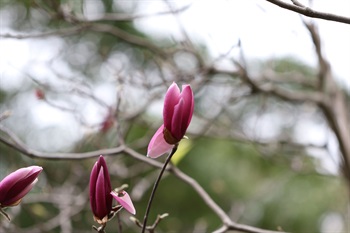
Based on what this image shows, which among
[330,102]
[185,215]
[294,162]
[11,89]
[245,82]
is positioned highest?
[245,82]

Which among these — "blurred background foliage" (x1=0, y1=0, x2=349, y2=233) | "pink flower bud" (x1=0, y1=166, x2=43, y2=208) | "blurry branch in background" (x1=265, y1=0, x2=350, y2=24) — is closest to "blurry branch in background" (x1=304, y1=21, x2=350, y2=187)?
"blurred background foliage" (x1=0, y1=0, x2=349, y2=233)

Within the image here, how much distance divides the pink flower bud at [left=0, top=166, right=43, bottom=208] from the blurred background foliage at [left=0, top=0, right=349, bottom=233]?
46 cm

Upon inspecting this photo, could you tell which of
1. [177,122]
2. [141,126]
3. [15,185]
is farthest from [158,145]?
[141,126]

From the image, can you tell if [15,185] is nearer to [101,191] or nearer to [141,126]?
[101,191]

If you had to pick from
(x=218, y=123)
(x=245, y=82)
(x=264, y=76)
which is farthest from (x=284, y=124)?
(x=245, y=82)

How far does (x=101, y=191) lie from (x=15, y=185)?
0.12 m

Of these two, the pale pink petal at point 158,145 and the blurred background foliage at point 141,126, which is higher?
the pale pink petal at point 158,145

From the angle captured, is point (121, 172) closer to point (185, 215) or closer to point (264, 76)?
point (264, 76)

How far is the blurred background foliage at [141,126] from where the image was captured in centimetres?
165

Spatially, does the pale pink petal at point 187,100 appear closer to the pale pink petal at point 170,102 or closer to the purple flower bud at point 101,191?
the pale pink petal at point 170,102

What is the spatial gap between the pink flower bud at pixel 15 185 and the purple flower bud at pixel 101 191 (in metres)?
0.08

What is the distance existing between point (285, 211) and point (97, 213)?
14.0 feet

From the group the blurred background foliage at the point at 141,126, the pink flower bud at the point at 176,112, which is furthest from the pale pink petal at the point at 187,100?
the blurred background foliage at the point at 141,126

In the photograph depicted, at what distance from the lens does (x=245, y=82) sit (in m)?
1.64
